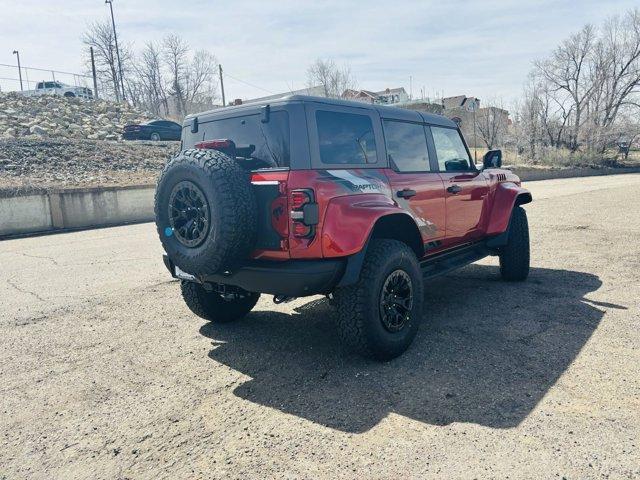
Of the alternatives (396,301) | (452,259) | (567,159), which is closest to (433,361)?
(396,301)

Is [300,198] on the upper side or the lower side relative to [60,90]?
lower

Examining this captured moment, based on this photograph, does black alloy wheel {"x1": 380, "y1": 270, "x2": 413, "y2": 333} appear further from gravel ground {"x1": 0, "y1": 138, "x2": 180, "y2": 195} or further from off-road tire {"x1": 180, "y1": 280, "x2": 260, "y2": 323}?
gravel ground {"x1": 0, "y1": 138, "x2": 180, "y2": 195}

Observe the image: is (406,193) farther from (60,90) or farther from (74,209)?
(60,90)

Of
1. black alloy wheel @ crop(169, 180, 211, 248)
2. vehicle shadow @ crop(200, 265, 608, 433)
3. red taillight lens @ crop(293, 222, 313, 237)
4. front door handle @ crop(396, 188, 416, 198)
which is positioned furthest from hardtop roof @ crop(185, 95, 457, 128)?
vehicle shadow @ crop(200, 265, 608, 433)

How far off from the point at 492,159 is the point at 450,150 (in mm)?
885

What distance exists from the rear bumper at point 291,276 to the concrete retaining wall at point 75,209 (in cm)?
1242

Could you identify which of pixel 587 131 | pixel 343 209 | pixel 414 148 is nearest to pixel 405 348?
pixel 343 209

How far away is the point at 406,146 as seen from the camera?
4.40 m

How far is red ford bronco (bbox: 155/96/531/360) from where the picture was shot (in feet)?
10.7

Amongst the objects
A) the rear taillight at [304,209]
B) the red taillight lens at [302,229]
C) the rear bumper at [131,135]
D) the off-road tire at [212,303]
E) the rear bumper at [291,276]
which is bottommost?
the off-road tire at [212,303]

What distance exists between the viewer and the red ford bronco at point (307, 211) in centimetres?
326

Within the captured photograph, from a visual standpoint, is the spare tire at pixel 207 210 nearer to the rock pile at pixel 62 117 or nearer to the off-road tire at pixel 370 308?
the off-road tire at pixel 370 308

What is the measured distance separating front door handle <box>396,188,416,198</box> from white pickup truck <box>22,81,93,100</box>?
3846cm

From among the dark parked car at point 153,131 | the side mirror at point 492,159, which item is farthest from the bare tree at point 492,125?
the side mirror at point 492,159
